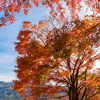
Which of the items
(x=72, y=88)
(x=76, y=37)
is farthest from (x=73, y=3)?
(x=72, y=88)

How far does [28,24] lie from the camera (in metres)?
11.7

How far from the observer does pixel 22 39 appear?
38.0ft

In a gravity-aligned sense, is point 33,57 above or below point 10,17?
below

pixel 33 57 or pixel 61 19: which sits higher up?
pixel 61 19

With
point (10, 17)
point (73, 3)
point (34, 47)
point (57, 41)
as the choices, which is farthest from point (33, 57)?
point (73, 3)

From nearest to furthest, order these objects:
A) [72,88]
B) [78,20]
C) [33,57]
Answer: [78,20], [33,57], [72,88]

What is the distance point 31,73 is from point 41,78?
2.21 m

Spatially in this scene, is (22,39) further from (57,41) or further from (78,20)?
(78,20)

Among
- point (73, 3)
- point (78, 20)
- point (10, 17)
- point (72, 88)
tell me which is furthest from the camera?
point (72, 88)

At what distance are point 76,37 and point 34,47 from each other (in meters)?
4.00

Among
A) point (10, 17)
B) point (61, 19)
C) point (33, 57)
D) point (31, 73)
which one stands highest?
point (61, 19)

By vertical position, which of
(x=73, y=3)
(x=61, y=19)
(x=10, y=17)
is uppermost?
(x=61, y=19)

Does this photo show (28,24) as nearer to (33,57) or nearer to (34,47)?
(34,47)

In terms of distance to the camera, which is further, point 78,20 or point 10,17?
point 78,20
